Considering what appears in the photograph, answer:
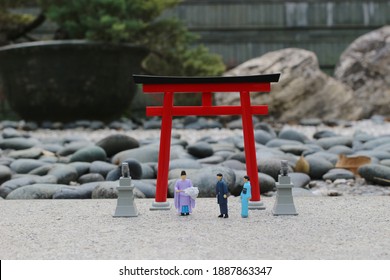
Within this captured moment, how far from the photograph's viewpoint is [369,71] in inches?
380

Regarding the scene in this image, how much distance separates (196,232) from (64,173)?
1.91m

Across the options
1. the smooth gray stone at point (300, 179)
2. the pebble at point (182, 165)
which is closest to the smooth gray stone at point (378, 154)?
the pebble at point (182, 165)

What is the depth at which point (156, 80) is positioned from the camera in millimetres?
2883

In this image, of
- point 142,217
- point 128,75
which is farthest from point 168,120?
point 128,75

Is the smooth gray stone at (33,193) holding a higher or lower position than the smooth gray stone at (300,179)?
higher

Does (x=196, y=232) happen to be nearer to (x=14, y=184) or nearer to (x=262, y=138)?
(x=14, y=184)

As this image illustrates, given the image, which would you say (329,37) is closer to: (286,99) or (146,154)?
(286,99)

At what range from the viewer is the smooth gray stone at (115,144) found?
16.9ft

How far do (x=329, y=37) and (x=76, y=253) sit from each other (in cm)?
936

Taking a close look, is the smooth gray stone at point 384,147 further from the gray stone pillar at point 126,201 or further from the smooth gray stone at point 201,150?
the gray stone pillar at point 126,201

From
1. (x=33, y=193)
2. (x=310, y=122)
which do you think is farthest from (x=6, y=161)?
(x=310, y=122)

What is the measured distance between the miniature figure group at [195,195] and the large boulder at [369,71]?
6859mm

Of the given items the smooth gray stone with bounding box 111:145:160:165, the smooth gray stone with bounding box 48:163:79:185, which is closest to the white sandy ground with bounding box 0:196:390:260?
the smooth gray stone with bounding box 48:163:79:185

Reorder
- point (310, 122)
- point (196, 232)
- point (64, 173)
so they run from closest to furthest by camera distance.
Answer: point (196, 232) → point (64, 173) → point (310, 122)
